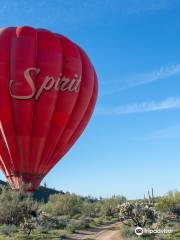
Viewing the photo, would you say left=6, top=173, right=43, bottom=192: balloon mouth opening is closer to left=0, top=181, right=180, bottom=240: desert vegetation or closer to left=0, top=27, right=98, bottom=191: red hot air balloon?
left=0, top=27, right=98, bottom=191: red hot air balloon

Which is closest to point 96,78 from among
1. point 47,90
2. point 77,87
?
point 77,87

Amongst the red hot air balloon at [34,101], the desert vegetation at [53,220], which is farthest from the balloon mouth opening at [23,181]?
the desert vegetation at [53,220]

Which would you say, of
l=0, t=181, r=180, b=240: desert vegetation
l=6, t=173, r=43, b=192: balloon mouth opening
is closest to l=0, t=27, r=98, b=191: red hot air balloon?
l=6, t=173, r=43, b=192: balloon mouth opening

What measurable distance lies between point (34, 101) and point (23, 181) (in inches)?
233

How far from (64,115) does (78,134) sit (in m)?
3.38

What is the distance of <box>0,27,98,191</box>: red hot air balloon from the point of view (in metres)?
28.2

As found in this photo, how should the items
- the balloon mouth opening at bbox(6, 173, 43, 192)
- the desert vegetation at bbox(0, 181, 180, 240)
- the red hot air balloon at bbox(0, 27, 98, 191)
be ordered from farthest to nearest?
the desert vegetation at bbox(0, 181, 180, 240)
the red hot air balloon at bbox(0, 27, 98, 191)
the balloon mouth opening at bbox(6, 173, 43, 192)

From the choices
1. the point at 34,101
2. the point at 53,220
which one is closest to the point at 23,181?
the point at 34,101

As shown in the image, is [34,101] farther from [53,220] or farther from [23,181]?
[53,220]

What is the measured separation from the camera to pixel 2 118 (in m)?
28.4

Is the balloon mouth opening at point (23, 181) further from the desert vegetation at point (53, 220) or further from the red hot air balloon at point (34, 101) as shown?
the desert vegetation at point (53, 220)

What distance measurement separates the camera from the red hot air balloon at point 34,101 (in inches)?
1110

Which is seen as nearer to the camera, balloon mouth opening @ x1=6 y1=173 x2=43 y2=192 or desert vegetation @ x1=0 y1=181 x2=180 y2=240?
balloon mouth opening @ x1=6 y1=173 x2=43 y2=192

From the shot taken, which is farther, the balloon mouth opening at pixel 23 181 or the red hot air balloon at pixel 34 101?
the red hot air balloon at pixel 34 101
